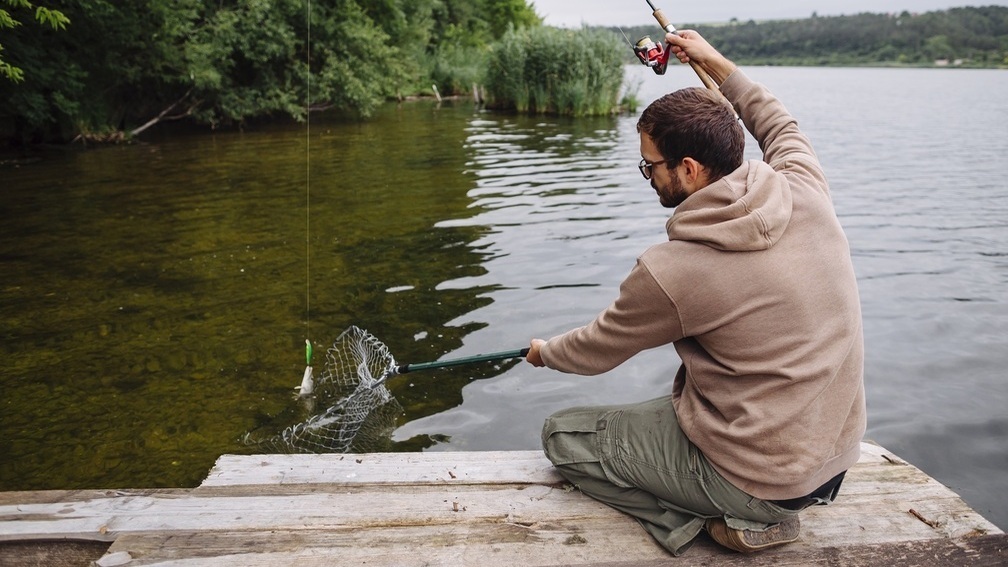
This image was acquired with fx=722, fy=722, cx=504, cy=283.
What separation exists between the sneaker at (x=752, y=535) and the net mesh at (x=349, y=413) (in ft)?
7.58

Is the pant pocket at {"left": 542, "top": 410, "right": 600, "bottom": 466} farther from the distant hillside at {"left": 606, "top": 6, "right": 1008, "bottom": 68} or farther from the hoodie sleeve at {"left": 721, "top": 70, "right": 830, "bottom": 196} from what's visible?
the distant hillside at {"left": 606, "top": 6, "right": 1008, "bottom": 68}

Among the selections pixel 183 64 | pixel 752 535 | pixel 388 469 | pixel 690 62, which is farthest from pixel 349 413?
pixel 183 64

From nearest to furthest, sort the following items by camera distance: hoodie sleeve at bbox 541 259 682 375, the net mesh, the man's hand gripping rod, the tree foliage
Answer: hoodie sleeve at bbox 541 259 682 375 → the man's hand gripping rod → the net mesh → the tree foliage

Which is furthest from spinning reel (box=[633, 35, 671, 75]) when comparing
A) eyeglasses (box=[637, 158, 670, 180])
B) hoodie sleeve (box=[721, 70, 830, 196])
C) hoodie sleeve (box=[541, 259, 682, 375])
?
hoodie sleeve (box=[541, 259, 682, 375])

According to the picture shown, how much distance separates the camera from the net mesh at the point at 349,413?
191 inches

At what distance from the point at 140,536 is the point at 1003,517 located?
458 cm

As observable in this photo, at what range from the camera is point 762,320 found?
8.01ft

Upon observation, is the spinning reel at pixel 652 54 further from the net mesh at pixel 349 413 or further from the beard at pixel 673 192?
the net mesh at pixel 349 413

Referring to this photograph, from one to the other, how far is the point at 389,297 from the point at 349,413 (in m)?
2.39

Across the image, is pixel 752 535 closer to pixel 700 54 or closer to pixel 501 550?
pixel 501 550

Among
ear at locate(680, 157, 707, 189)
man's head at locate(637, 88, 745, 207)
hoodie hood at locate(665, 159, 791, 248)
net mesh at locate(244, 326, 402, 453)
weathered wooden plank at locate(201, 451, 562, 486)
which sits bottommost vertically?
net mesh at locate(244, 326, 402, 453)

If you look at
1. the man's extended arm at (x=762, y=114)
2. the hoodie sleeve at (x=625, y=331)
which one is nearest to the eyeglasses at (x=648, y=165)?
the hoodie sleeve at (x=625, y=331)

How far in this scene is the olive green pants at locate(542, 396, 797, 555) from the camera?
2.74 metres

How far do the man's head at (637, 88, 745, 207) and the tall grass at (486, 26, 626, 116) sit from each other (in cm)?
2198
